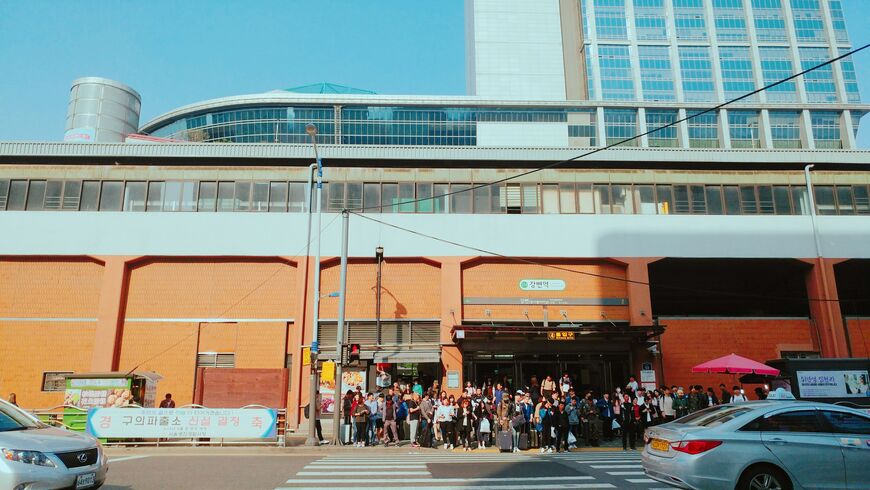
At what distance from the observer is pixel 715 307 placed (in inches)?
1257

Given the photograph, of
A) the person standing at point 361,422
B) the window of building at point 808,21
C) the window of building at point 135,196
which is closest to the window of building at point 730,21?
the window of building at point 808,21

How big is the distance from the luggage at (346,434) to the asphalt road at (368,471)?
3.21 metres

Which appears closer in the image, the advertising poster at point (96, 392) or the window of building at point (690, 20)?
the advertising poster at point (96, 392)

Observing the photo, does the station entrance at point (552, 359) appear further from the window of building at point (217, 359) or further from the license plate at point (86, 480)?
the license plate at point (86, 480)

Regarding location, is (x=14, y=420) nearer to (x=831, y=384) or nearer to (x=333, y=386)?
(x=333, y=386)

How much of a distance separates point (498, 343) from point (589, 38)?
69.2 m

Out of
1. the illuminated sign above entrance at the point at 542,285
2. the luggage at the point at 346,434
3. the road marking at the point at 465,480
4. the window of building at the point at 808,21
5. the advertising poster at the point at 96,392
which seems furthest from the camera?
the window of building at the point at 808,21

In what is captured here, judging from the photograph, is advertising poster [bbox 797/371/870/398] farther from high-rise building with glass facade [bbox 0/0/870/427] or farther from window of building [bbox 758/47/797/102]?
window of building [bbox 758/47/797/102]

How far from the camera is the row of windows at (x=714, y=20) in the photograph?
82688mm

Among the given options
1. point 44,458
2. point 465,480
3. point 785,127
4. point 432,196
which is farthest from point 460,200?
point 785,127

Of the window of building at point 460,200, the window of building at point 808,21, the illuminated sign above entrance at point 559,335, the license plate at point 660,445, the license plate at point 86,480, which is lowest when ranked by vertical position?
the license plate at point 86,480

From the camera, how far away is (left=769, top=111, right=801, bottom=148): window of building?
79812 mm

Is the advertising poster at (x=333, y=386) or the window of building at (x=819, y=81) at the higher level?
the window of building at (x=819, y=81)

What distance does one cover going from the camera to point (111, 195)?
27.3 m
